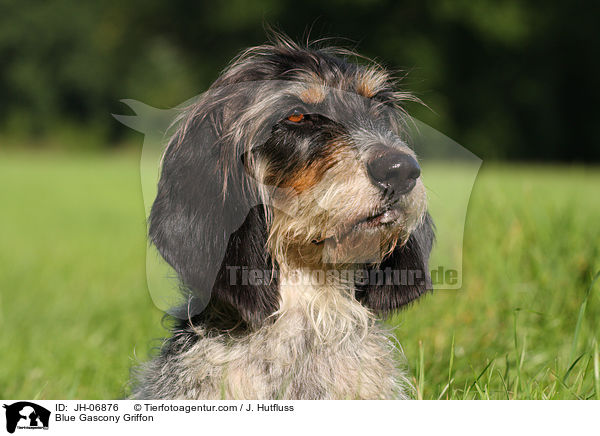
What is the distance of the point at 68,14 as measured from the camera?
1395 cm

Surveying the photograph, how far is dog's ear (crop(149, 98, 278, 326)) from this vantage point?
2195mm

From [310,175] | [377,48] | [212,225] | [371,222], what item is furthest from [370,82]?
[377,48]

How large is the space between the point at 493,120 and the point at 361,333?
10.8 m

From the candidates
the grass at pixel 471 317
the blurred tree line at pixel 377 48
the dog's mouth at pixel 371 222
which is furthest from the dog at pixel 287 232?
the blurred tree line at pixel 377 48

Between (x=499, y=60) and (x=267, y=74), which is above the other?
(x=499, y=60)

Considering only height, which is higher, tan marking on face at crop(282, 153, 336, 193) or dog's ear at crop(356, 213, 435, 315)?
tan marking on face at crop(282, 153, 336, 193)

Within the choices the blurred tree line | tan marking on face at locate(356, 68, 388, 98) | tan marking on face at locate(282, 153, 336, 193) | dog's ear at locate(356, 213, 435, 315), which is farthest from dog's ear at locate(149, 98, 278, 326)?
the blurred tree line

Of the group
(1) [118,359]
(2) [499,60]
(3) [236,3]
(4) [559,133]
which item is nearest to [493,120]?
(4) [559,133]

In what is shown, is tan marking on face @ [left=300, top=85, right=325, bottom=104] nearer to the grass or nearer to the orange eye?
the orange eye

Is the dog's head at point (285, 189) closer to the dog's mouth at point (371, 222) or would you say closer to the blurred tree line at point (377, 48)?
the dog's mouth at point (371, 222)

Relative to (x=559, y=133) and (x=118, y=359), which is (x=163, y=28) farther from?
(x=559, y=133)

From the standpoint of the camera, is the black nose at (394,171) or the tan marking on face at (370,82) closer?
the black nose at (394,171)

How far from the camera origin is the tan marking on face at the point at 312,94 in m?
2.31

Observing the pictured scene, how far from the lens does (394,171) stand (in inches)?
78.8
